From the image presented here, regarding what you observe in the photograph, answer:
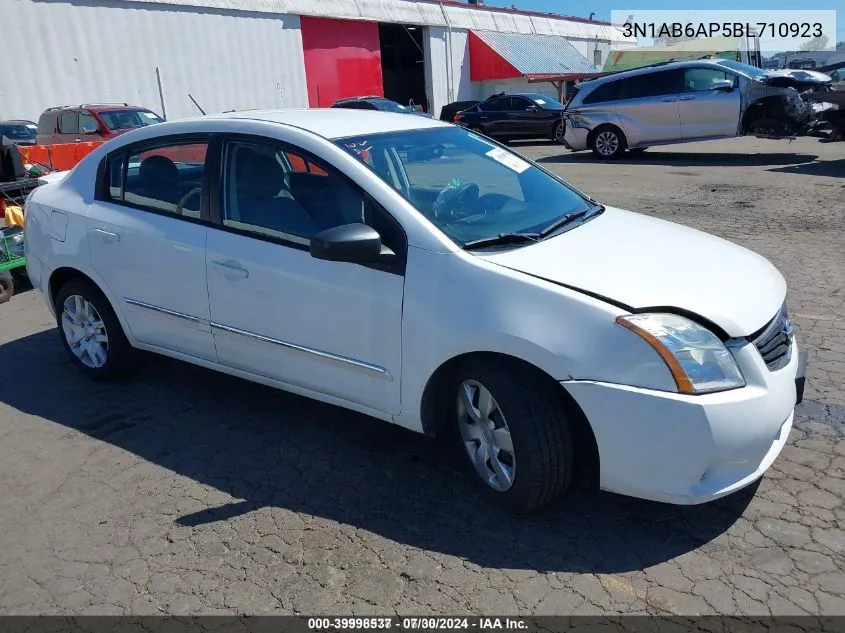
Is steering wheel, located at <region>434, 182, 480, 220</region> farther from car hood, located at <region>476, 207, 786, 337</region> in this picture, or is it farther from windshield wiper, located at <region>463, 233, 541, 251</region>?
car hood, located at <region>476, 207, 786, 337</region>

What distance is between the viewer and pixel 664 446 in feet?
9.12

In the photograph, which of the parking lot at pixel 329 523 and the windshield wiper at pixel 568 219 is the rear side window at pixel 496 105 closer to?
the parking lot at pixel 329 523

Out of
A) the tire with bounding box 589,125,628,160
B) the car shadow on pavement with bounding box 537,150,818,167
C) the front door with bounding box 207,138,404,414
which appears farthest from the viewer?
the tire with bounding box 589,125,628,160

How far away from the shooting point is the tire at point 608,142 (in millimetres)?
15453

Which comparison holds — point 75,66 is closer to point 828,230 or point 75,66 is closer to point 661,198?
point 661,198

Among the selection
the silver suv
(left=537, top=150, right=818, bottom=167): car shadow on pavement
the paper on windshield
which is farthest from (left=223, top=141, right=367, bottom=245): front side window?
the silver suv

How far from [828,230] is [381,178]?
21.2 feet

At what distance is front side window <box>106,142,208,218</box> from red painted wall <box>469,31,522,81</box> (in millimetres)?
31204

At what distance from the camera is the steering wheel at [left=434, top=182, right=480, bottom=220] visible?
139 inches

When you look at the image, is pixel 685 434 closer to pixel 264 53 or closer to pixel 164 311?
pixel 164 311

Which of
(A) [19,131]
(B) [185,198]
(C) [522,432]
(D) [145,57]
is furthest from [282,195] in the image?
(D) [145,57]

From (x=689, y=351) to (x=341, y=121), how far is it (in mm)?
A: 2273

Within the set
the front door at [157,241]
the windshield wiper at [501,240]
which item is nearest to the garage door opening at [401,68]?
the front door at [157,241]

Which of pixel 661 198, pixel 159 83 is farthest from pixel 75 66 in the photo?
pixel 661 198
